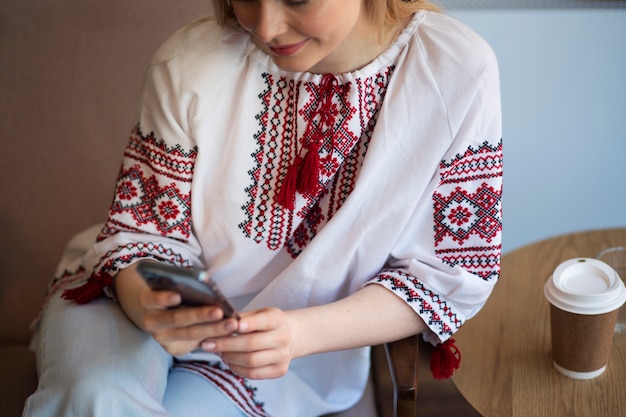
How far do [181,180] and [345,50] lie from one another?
0.34 metres

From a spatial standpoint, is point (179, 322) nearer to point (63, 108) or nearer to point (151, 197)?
point (151, 197)

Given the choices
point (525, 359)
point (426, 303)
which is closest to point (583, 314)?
point (525, 359)

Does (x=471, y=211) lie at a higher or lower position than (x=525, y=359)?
higher

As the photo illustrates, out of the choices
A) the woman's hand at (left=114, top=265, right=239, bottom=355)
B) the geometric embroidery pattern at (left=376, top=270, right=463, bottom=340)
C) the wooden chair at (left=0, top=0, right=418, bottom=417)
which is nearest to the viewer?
the woman's hand at (left=114, top=265, right=239, bottom=355)

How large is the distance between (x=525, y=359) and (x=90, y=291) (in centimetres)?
75

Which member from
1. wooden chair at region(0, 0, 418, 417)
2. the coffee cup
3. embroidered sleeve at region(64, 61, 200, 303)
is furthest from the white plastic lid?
wooden chair at region(0, 0, 418, 417)

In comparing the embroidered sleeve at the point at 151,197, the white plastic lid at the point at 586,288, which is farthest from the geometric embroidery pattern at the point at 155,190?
the white plastic lid at the point at 586,288

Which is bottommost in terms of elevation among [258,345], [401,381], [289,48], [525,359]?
[525,359]

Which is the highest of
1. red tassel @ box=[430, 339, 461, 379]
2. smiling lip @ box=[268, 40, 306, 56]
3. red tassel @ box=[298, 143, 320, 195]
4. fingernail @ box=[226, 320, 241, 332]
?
smiling lip @ box=[268, 40, 306, 56]

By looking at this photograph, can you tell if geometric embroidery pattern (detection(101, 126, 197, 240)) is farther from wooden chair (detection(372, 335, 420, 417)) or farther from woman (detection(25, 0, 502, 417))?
wooden chair (detection(372, 335, 420, 417))

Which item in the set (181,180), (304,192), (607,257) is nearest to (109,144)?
(181,180)

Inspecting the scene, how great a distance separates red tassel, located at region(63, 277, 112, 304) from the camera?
4.09 ft

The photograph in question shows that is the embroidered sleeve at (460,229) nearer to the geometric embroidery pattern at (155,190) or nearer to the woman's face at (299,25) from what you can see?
the woman's face at (299,25)

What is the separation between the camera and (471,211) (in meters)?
1.23
